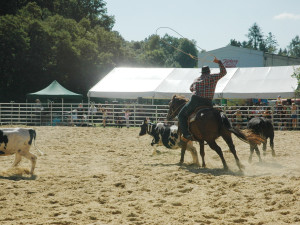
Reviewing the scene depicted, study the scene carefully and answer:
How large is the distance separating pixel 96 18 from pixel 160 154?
140ft

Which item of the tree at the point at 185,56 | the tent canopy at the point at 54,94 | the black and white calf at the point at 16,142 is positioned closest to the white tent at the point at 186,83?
the tent canopy at the point at 54,94

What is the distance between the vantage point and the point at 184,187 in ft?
20.0

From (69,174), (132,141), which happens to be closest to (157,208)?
(69,174)

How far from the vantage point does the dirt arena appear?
4594mm

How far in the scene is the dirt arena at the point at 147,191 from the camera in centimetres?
459

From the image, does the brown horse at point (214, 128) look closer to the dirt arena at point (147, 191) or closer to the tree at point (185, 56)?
the dirt arena at point (147, 191)

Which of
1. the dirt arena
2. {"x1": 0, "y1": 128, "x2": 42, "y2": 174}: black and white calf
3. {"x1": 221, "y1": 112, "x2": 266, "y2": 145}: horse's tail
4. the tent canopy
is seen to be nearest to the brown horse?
{"x1": 221, "y1": 112, "x2": 266, "y2": 145}: horse's tail

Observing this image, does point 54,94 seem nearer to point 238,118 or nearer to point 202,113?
point 238,118

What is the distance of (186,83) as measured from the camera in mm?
21719

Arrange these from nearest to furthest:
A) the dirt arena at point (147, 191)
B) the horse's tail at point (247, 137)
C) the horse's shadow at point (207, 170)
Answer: the dirt arena at point (147, 191) → the horse's shadow at point (207, 170) → the horse's tail at point (247, 137)

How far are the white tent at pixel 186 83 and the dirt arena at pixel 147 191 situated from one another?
10.7 m

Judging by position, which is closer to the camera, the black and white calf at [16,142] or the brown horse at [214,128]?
the black and white calf at [16,142]

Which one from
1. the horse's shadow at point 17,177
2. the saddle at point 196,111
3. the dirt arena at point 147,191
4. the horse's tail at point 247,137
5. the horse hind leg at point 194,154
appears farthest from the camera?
the horse hind leg at point 194,154

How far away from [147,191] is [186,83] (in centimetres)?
1612
